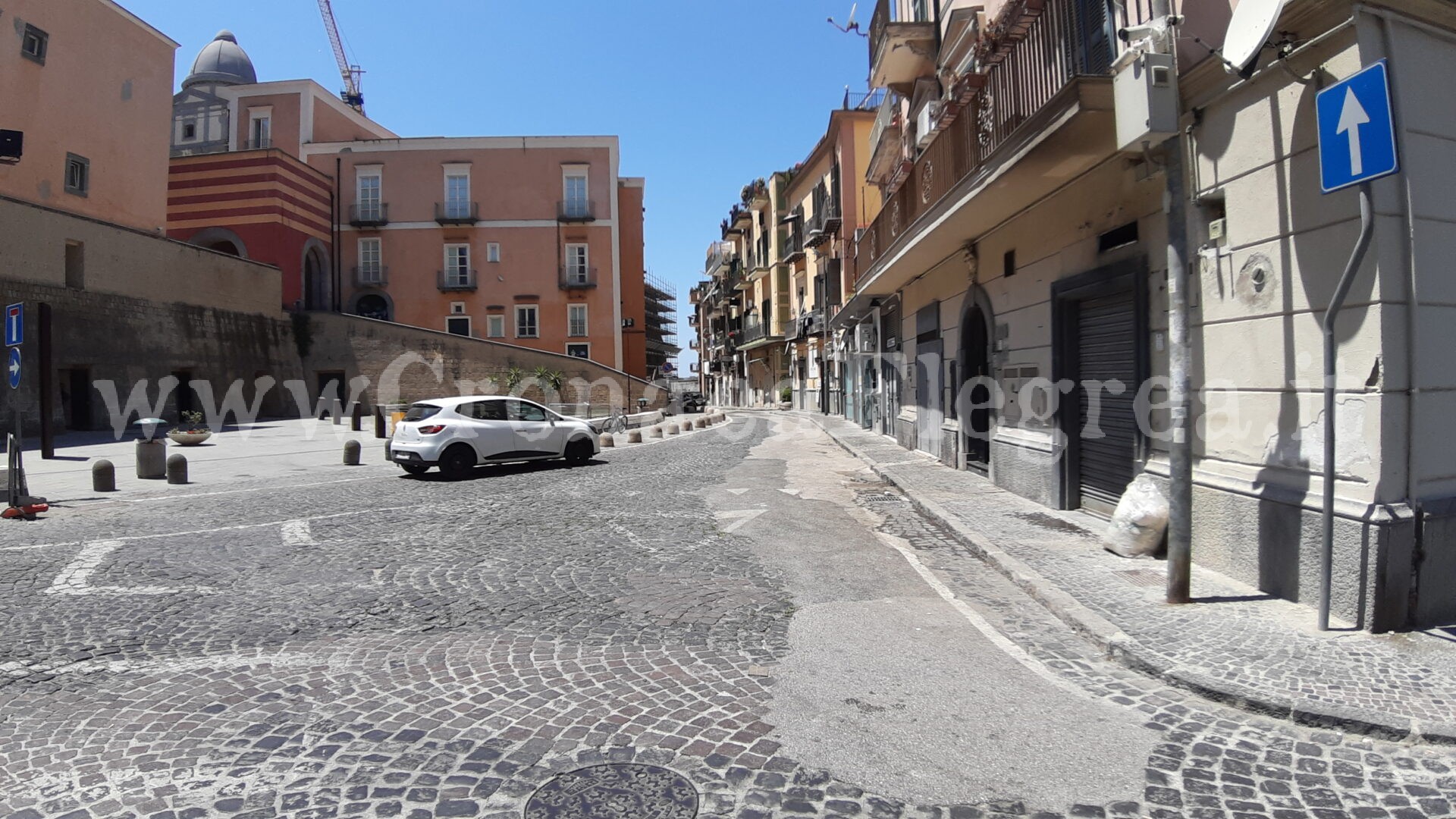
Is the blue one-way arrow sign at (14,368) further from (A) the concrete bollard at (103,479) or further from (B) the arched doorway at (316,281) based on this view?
(B) the arched doorway at (316,281)

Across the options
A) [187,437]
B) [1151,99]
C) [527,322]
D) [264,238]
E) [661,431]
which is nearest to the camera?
[1151,99]

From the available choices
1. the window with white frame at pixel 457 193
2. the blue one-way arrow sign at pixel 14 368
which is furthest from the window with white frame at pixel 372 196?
the blue one-way arrow sign at pixel 14 368

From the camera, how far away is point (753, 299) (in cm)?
5575

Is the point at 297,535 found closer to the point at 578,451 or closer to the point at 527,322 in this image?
the point at 578,451

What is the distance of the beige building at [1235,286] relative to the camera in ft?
15.5

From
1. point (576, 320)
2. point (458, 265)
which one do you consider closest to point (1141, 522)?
point (576, 320)

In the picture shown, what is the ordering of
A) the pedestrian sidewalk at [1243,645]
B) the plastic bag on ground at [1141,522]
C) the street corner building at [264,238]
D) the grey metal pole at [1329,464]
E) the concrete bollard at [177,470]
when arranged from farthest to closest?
the street corner building at [264,238], the concrete bollard at [177,470], the plastic bag on ground at [1141,522], the grey metal pole at [1329,464], the pedestrian sidewalk at [1243,645]

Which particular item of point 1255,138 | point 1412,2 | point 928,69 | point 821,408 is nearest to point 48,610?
point 1255,138

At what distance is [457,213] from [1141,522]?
1715 inches

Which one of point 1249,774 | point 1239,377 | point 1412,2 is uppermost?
point 1412,2

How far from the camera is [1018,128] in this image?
7.48m

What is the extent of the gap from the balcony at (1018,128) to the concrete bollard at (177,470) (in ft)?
39.4

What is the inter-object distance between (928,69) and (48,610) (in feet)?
47.8

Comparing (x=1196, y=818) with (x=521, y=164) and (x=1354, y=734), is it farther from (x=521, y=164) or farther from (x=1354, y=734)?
(x=521, y=164)
